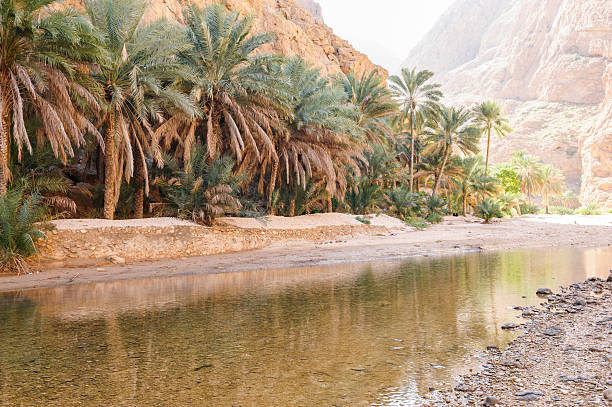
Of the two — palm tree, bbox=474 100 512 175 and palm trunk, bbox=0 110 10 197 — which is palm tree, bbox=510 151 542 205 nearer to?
palm tree, bbox=474 100 512 175

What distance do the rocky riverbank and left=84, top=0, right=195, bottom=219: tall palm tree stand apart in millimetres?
12086

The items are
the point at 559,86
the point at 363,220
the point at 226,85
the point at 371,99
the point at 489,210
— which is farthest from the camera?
the point at 559,86

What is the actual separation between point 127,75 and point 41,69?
2.99m

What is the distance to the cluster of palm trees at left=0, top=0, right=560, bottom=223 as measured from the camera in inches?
→ 450

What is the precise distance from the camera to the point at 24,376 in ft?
13.8

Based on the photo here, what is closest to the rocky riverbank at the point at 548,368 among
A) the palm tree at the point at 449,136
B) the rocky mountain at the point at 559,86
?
the palm tree at the point at 449,136

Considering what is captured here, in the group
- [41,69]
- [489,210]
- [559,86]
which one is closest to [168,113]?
[41,69]

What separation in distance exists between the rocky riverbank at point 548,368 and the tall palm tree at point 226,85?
41.2 ft

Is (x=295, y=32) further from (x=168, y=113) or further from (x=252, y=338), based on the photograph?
(x=252, y=338)

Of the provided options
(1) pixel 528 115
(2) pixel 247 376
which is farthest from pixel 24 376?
(1) pixel 528 115

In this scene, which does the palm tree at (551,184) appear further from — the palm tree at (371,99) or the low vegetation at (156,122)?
the low vegetation at (156,122)

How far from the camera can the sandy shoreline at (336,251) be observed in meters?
10.5

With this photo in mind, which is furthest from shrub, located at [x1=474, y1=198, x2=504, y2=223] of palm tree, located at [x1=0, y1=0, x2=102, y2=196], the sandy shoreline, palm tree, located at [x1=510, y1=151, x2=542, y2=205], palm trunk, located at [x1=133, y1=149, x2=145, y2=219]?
palm tree, located at [x1=510, y1=151, x2=542, y2=205]

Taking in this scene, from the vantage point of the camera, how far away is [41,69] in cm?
1148
